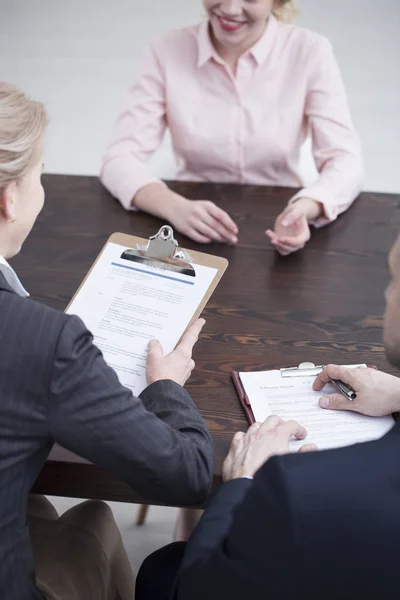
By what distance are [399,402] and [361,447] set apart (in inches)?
16.6

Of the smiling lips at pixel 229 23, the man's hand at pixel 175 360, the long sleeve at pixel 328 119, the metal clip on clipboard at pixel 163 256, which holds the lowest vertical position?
the man's hand at pixel 175 360

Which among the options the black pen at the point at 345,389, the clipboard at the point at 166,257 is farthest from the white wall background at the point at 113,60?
the black pen at the point at 345,389

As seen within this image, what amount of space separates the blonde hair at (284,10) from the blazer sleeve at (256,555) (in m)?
1.63

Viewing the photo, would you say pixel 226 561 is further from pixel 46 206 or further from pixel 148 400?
pixel 46 206

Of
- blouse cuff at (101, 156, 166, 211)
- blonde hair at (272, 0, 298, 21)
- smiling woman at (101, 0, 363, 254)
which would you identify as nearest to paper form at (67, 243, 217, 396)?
blouse cuff at (101, 156, 166, 211)

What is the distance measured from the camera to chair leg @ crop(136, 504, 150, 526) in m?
2.10

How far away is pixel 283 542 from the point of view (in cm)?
85

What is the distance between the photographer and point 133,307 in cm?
143

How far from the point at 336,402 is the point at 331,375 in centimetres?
5


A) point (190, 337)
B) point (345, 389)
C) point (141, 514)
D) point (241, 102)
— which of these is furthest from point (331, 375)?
point (241, 102)

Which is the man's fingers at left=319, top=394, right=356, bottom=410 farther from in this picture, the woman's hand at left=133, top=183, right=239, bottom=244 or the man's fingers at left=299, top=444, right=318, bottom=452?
the woman's hand at left=133, top=183, right=239, bottom=244

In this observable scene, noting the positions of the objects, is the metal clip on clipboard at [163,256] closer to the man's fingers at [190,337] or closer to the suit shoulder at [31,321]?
the man's fingers at [190,337]

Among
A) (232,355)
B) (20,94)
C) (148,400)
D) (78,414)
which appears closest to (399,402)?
(232,355)

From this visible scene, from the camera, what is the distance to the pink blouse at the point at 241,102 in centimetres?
212
